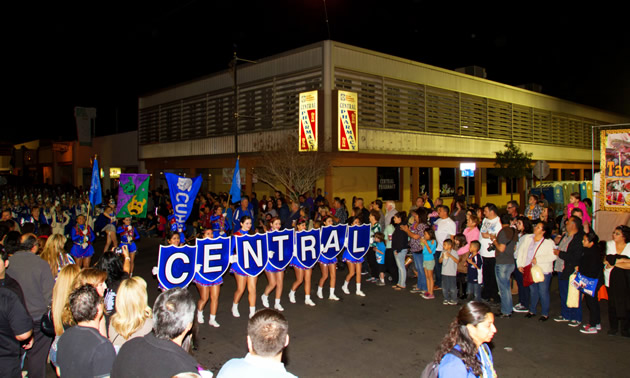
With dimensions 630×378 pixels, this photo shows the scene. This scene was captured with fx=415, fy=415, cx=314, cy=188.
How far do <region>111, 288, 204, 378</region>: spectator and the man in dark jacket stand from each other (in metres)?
6.98

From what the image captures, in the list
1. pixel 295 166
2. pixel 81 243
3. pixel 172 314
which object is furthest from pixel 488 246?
pixel 295 166

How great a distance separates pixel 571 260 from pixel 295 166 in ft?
43.1

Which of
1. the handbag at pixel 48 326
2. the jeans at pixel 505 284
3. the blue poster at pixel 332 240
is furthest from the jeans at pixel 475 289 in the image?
the handbag at pixel 48 326

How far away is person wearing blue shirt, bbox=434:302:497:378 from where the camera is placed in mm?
2873

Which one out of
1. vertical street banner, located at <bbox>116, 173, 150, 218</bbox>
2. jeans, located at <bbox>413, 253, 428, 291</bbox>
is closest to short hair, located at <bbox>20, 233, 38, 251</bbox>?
vertical street banner, located at <bbox>116, 173, 150, 218</bbox>

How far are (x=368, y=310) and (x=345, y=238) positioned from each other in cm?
175

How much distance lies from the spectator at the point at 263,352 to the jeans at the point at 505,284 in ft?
21.4

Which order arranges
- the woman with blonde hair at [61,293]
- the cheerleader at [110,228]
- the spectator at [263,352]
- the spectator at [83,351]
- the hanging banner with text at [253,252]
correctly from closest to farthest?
the spectator at [263,352], the spectator at [83,351], the woman with blonde hair at [61,293], the hanging banner with text at [253,252], the cheerleader at [110,228]

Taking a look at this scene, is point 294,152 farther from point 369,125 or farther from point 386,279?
point 386,279

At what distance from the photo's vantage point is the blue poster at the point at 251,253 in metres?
7.66

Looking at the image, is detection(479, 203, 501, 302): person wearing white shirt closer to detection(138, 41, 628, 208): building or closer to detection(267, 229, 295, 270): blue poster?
detection(267, 229, 295, 270): blue poster

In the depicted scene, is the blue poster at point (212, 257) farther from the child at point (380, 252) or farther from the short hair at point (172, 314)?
the short hair at point (172, 314)

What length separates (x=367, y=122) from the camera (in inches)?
859

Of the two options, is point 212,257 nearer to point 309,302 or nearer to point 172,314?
point 309,302
